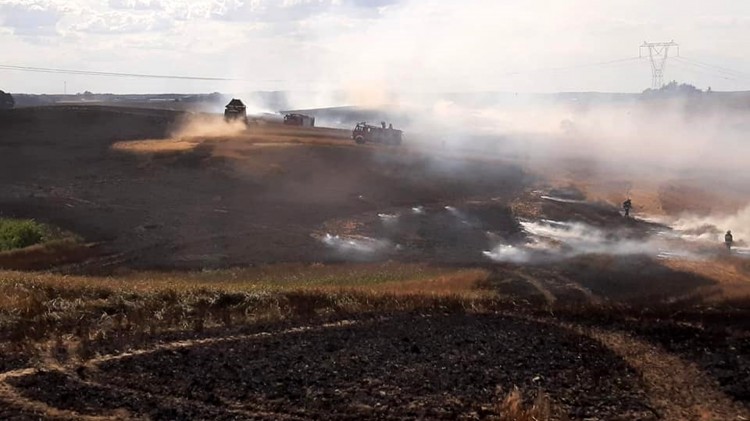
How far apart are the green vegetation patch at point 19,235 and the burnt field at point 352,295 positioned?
6.55ft

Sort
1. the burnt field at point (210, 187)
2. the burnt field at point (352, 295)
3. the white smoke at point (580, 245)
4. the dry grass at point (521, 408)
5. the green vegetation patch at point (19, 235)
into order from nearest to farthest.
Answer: the dry grass at point (521, 408) → the burnt field at point (352, 295) → the green vegetation patch at point (19, 235) → the white smoke at point (580, 245) → the burnt field at point (210, 187)

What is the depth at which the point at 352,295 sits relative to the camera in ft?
90.2

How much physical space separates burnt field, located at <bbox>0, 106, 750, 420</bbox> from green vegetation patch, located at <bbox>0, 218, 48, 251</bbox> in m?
2.00

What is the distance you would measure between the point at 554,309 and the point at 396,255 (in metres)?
13.1

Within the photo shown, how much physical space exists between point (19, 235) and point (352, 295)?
66.4 ft

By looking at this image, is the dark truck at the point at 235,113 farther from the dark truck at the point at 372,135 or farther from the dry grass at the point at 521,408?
the dry grass at the point at 521,408

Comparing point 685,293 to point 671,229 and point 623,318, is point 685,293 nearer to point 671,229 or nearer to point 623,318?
point 623,318

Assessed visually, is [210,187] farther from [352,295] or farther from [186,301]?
[352,295]

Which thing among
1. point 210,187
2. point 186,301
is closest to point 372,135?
point 210,187

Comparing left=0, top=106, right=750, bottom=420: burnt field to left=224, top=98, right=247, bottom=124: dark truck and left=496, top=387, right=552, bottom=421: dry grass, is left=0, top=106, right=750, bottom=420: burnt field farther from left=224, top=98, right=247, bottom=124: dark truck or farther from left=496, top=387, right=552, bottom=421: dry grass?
left=224, top=98, right=247, bottom=124: dark truck

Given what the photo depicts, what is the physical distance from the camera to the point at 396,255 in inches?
1542

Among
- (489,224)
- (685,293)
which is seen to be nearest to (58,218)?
(489,224)

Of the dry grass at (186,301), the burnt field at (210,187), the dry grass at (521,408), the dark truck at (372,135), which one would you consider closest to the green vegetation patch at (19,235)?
the burnt field at (210,187)

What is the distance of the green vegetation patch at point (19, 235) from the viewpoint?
124 feet
